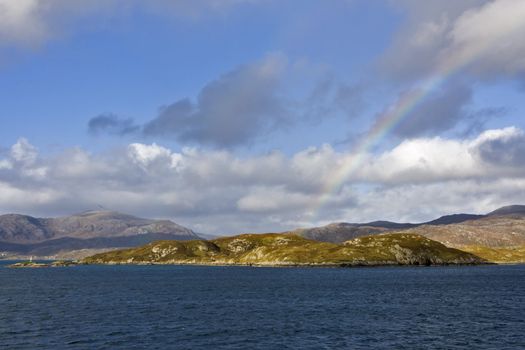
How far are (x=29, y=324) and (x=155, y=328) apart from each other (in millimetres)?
23608

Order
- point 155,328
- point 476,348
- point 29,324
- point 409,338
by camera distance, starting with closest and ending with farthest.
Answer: point 476,348 < point 409,338 < point 155,328 < point 29,324

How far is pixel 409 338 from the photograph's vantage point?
73.8 metres

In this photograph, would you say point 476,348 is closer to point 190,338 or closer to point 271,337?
point 271,337

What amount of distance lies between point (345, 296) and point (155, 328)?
211 feet

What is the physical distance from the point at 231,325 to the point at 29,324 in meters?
34.9

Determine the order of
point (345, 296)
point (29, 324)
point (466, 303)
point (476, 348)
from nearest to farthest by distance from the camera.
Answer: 1. point (476, 348)
2. point (29, 324)
3. point (466, 303)
4. point (345, 296)

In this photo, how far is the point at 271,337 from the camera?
75.3 metres

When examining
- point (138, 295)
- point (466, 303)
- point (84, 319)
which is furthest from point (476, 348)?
point (138, 295)

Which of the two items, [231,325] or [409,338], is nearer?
[409,338]

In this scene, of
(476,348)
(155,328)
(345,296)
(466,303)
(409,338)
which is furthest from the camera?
(345,296)

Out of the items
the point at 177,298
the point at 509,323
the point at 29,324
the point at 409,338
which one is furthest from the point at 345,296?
the point at 29,324

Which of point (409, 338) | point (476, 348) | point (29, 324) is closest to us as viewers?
point (476, 348)

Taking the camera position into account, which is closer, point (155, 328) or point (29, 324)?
point (155, 328)

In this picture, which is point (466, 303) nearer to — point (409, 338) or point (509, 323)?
point (509, 323)
